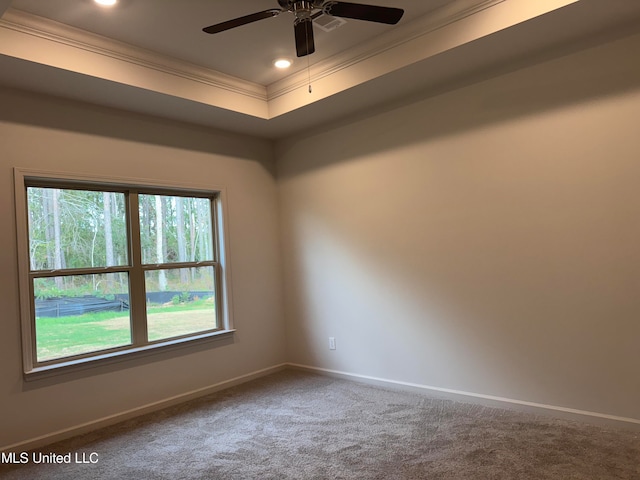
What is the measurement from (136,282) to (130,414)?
1.06m

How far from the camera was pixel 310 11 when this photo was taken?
7.98 ft

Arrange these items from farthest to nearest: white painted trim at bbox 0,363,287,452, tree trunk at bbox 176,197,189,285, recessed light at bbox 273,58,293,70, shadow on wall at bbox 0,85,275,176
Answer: tree trunk at bbox 176,197,189,285 → recessed light at bbox 273,58,293,70 → shadow on wall at bbox 0,85,275,176 → white painted trim at bbox 0,363,287,452

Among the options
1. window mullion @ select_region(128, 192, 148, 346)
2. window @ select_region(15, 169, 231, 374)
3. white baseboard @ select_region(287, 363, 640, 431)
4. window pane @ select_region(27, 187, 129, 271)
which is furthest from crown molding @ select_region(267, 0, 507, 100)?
white baseboard @ select_region(287, 363, 640, 431)

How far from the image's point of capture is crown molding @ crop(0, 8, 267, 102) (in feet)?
9.00

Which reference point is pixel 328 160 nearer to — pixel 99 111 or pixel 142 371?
pixel 99 111

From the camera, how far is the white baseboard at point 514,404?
283 centimetres

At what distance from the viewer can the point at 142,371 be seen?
3.67 metres

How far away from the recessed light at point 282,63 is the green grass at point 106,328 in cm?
228

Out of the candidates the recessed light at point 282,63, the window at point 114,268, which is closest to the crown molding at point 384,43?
the recessed light at point 282,63

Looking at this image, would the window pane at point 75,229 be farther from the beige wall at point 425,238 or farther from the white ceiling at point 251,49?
the white ceiling at point 251,49

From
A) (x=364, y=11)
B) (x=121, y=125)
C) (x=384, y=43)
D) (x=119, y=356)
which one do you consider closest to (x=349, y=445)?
(x=119, y=356)

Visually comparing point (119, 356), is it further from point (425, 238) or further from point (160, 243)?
point (425, 238)

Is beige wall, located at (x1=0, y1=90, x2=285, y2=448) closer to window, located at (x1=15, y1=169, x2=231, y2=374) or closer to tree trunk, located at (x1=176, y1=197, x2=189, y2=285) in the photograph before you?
window, located at (x1=15, y1=169, x2=231, y2=374)

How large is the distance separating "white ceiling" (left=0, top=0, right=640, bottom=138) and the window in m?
0.77
